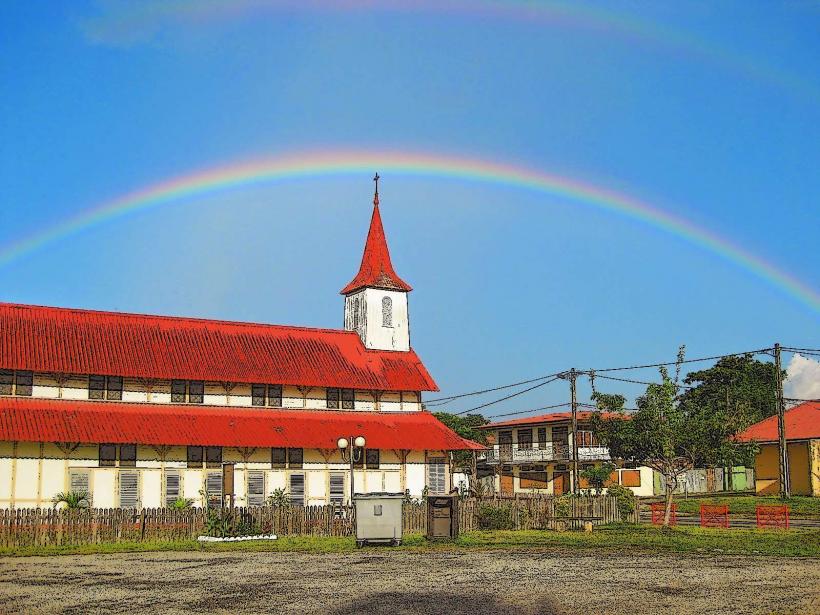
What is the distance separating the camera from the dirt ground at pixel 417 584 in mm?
15953

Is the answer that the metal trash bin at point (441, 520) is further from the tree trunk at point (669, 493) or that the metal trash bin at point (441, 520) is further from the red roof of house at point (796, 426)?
the red roof of house at point (796, 426)

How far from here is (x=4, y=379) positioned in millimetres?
41125

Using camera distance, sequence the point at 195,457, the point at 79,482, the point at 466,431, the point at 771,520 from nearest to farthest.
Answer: the point at 771,520 < the point at 79,482 < the point at 195,457 < the point at 466,431

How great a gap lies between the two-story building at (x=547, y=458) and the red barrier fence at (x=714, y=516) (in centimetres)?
2276

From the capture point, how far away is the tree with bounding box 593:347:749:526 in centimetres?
3456

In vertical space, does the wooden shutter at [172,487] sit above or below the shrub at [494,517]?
above

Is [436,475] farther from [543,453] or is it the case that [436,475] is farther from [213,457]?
[543,453]

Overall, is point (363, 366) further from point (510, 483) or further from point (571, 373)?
point (510, 483)

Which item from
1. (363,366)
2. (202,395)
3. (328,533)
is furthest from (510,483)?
(328,533)

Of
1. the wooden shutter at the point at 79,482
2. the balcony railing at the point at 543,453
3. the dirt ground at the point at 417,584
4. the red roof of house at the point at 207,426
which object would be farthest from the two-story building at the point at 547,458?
the dirt ground at the point at 417,584

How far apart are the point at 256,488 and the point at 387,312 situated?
1489 cm

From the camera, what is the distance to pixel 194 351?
46.7m

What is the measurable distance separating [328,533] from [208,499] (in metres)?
9.42

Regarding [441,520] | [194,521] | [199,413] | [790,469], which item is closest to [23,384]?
[199,413]
